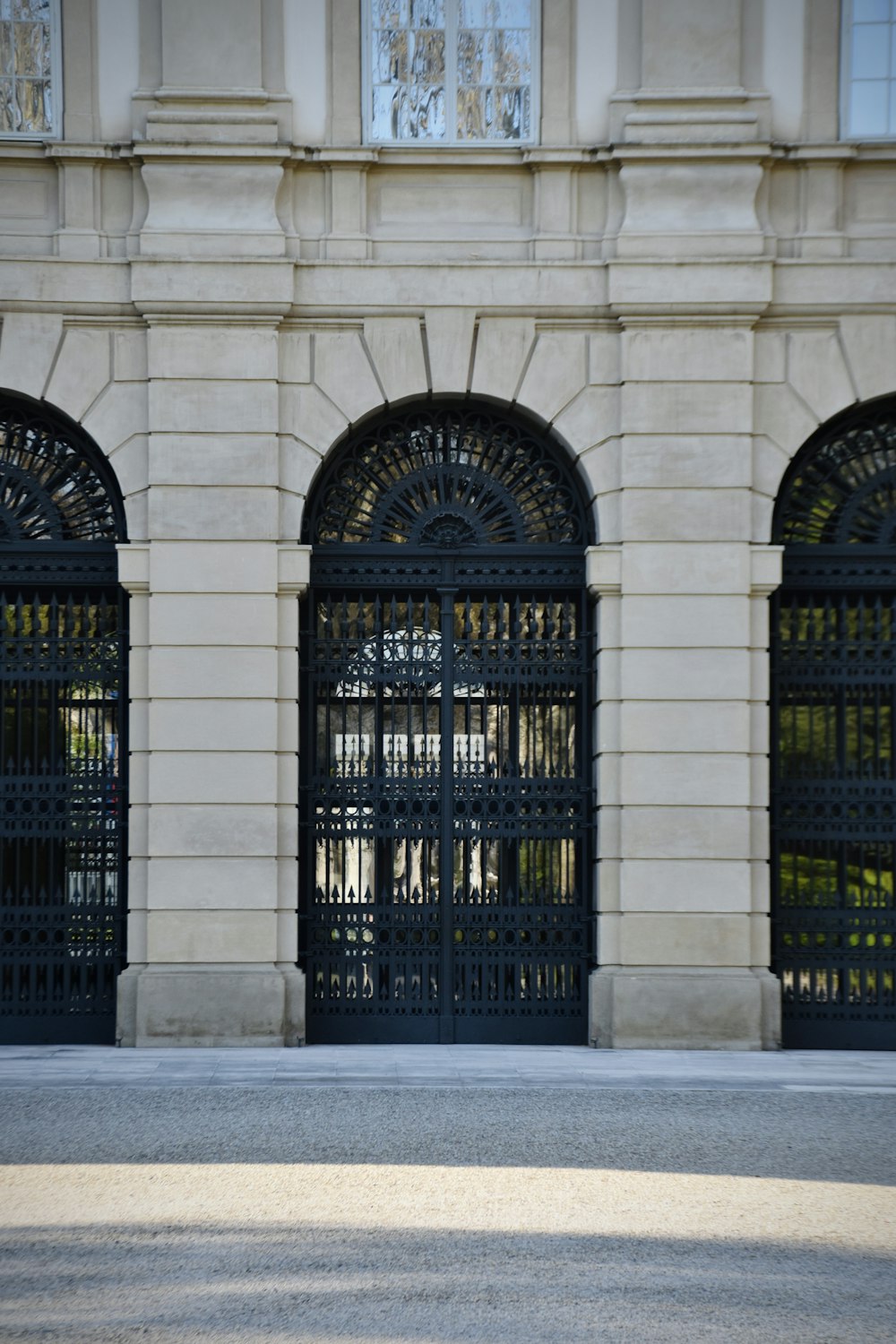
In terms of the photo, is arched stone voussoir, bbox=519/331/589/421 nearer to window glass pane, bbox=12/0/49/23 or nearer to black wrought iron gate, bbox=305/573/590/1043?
black wrought iron gate, bbox=305/573/590/1043

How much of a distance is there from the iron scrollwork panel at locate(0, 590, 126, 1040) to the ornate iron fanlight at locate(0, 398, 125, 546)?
1.85 ft

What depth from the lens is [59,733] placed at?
13406 millimetres

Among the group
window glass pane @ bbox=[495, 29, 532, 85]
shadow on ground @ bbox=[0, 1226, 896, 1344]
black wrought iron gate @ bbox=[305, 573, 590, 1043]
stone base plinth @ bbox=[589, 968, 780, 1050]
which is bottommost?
shadow on ground @ bbox=[0, 1226, 896, 1344]

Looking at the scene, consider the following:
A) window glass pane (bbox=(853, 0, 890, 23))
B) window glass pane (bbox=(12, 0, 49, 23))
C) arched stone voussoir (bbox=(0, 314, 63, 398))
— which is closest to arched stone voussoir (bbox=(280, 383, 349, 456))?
arched stone voussoir (bbox=(0, 314, 63, 398))

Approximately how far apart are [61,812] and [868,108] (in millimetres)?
8975

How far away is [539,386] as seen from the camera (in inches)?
525

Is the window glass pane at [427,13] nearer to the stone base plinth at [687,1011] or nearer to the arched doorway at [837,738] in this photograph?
the arched doorway at [837,738]

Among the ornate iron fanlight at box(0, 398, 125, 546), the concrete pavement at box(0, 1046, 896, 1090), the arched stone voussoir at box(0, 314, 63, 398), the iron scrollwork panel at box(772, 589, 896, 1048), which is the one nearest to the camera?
the concrete pavement at box(0, 1046, 896, 1090)

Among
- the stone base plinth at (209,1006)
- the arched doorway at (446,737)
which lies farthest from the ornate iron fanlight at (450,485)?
the stone base plinth at (209,1006)

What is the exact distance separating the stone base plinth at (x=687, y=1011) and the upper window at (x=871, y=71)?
7191 mm

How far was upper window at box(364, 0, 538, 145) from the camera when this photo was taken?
1352 cm

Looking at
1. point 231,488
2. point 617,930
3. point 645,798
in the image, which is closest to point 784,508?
point 645,798

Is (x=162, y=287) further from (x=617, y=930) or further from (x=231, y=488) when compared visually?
(x=617, y=930)

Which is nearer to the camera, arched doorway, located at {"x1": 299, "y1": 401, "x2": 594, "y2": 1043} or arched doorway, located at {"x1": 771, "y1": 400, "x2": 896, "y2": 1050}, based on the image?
arched doorway, located at {"x1": 299, "y1": 401, "x2": 594, "y2": 1043}
